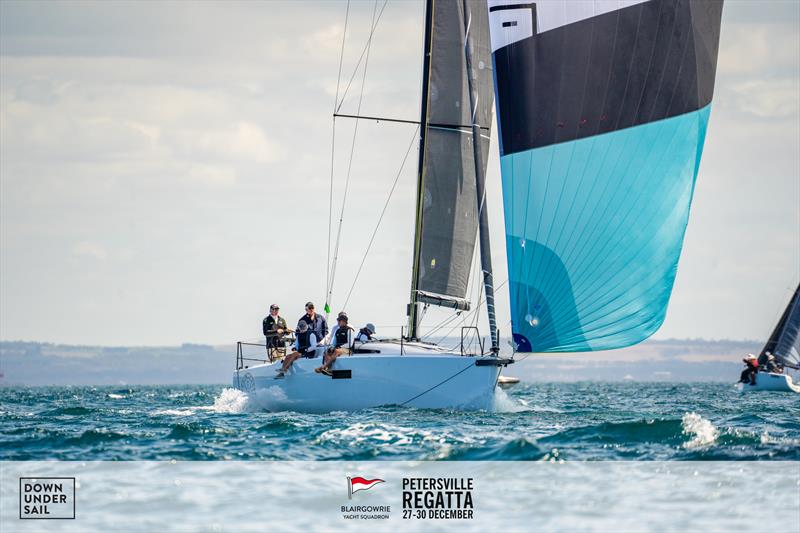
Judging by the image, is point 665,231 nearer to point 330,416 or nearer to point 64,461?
point 330,416

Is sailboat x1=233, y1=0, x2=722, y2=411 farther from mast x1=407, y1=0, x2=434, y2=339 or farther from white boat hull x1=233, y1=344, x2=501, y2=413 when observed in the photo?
mast x1=407, y1=0, x2=434, y2=339

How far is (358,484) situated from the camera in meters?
13.0

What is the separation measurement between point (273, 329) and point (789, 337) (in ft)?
135

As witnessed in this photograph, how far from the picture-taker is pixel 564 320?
1977cm

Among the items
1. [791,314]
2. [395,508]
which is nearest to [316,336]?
[395,508]

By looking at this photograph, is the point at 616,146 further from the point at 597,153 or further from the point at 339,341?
the point at 339,341

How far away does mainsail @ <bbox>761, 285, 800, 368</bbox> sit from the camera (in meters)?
60.5

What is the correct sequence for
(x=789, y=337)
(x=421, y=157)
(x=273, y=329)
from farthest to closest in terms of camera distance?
(x=789, y=337) < (x=273, y=329) < (x=421, y=157)

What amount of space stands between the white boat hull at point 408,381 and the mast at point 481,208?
676 millimetres

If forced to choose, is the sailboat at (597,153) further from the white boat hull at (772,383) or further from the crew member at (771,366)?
the crew member at (771,366)

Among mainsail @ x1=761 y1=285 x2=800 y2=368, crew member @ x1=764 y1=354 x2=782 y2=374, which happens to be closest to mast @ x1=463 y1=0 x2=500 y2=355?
crew member @ x1=764 y1=354 x2=782 y2=374

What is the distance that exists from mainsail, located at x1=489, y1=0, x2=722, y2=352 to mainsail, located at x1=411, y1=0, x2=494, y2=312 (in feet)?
17.7

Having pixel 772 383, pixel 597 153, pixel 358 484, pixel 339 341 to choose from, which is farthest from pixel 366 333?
pixel 772 383

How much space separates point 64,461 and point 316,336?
9680 millimetres
